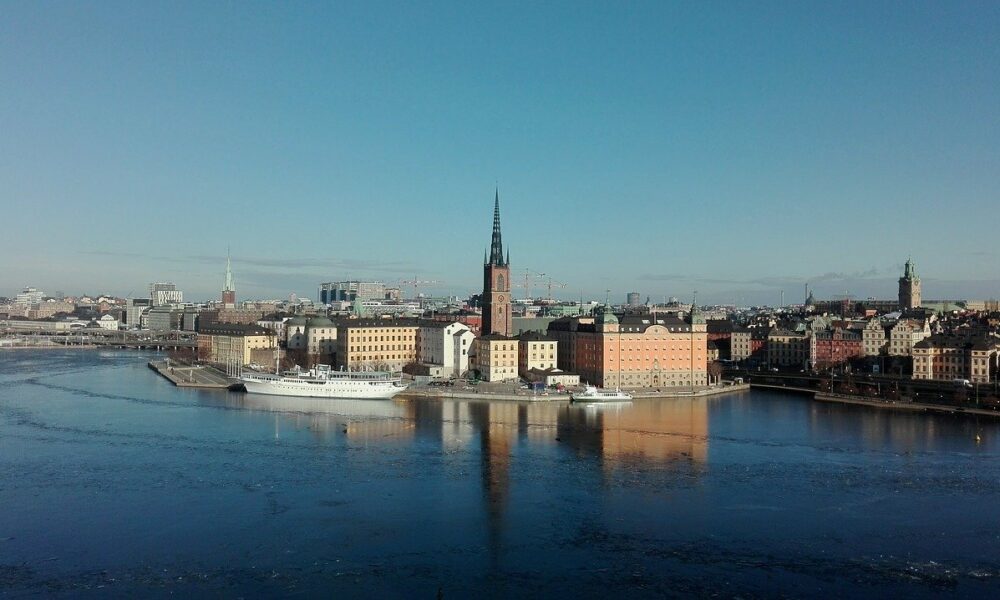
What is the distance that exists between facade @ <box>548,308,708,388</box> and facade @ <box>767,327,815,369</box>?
10809 mm

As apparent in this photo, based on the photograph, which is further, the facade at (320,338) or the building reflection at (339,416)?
the facade at (320,338)

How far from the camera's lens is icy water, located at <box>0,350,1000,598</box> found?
1181 cm

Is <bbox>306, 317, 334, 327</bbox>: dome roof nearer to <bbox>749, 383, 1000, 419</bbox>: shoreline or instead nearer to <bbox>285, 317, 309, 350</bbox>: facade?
<bbox>285, 317, 309, 350</bbox>: facade

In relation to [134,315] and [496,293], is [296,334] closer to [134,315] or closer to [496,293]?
[496,293]

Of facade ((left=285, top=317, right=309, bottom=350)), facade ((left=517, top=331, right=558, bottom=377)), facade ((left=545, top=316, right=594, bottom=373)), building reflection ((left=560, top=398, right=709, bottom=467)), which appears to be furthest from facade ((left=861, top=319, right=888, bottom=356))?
facade ((left=285, top=317, right=309, bottom=350))

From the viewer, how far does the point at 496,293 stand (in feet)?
137

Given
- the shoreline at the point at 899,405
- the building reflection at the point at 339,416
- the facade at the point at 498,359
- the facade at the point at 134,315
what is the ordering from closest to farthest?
1. the building reflection at the point at 339,416
2. the shoreline at the point at 899,405
3. the facade at the point at 498,359
4. the facade at the point at 134,315

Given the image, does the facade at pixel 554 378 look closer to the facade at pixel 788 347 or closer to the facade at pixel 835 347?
the facade at pixel 835 347

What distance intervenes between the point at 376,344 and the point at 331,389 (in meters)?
8.76

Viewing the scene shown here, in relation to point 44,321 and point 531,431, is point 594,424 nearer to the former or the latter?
point 531,431

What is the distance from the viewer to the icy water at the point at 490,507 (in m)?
11.8

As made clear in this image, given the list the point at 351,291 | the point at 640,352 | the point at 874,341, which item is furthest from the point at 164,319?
the point at 874,341

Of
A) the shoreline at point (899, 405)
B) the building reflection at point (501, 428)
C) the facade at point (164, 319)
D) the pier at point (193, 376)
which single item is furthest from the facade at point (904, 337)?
the facade at point (164, 319)

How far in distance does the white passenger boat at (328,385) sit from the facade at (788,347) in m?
22.3
